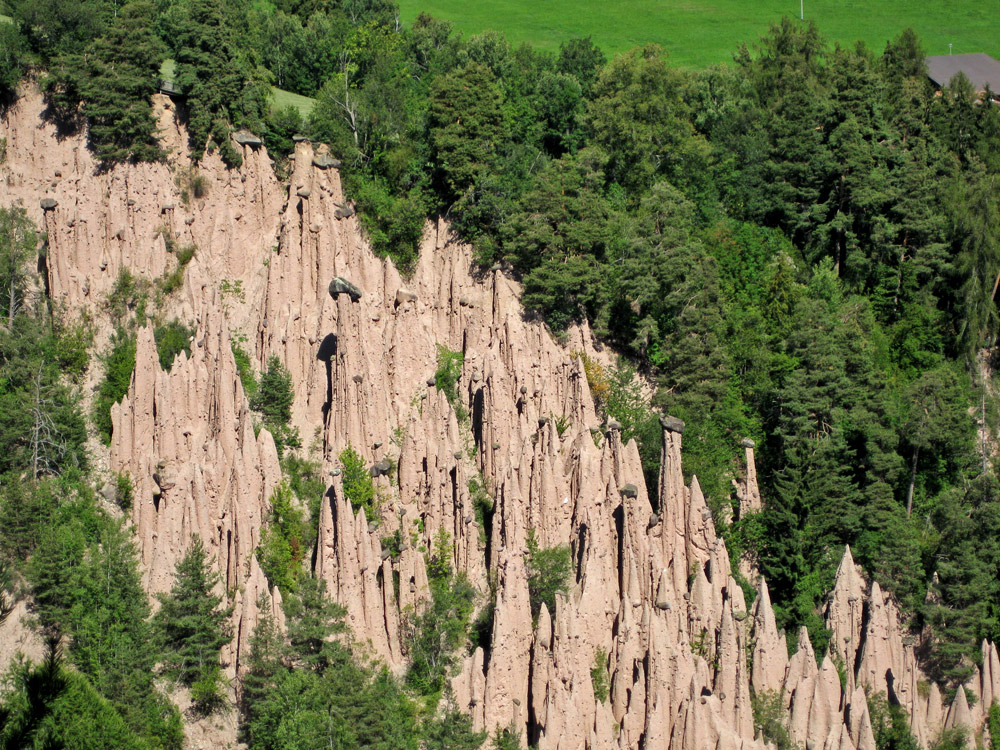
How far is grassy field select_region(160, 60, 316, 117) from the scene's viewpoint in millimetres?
65188

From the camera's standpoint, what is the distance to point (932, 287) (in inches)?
2655

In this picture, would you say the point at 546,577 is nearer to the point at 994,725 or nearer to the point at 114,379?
the point at 994,725

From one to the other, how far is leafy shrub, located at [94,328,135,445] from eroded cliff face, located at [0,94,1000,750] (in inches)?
62.8

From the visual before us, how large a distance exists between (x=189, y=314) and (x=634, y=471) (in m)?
19.8

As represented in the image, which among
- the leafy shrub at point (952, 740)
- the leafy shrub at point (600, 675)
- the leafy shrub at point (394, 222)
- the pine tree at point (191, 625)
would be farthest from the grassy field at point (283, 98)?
the leafy shrub at point (952, 740)

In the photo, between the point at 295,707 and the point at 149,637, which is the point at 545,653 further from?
the point at 149,637

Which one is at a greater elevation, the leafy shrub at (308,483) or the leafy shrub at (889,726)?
the leafy shrub at (308,483)

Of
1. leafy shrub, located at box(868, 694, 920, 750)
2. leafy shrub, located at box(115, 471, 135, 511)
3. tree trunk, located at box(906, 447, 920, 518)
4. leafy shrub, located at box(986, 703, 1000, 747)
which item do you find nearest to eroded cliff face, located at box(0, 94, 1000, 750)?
leafy shrub, located at box(986, 703, 1000, 747)

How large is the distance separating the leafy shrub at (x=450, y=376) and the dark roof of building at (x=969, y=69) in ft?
149

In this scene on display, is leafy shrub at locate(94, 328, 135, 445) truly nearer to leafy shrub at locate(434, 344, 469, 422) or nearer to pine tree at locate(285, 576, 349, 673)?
pine tree at locate(285, 576, 349, 673)

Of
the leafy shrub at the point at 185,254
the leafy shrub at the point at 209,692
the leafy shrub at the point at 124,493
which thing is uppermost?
the leafy shrub at the point at 185,254

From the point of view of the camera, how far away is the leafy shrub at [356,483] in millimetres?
54562

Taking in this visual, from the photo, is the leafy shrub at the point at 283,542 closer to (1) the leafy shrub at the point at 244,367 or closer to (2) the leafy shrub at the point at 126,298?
(1) the leafy shrub at the point at 244,367

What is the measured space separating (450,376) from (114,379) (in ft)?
44.8
